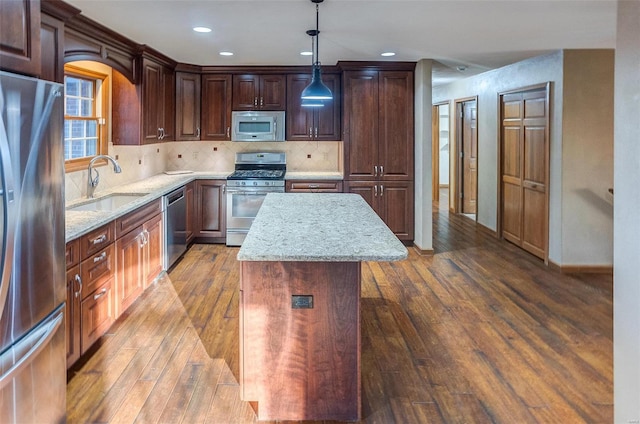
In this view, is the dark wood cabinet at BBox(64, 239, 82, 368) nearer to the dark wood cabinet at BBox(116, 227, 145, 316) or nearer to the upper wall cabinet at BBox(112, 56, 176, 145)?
the dark wood cabinet at BBox(116, 227, 145, 316)

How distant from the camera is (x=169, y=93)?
19.4 ft

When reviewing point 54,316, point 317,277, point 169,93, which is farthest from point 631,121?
point 169,93

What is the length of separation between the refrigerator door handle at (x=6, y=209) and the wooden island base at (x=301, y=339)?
971mm

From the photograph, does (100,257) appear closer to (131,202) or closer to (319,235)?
(131,202)

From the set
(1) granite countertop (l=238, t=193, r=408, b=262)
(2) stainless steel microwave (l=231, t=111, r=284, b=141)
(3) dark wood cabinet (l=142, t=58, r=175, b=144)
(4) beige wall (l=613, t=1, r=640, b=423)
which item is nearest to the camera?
(4) beige wall (l=613, t=1, r=640, b=423)

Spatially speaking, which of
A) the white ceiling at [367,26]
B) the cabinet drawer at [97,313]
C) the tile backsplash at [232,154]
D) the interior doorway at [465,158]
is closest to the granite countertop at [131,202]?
the tile backsplash at [232,154]

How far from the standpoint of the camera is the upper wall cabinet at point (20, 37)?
1.64 m

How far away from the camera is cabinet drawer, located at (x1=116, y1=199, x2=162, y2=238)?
354 cm

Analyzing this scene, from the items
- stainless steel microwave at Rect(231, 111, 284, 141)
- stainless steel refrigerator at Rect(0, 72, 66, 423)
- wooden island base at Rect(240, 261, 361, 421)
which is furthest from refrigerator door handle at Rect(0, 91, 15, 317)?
stainless steel microwave at Rect(231, 111, 284, 141)

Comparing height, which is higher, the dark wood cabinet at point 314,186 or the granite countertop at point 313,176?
the granite countertop at point 313,176

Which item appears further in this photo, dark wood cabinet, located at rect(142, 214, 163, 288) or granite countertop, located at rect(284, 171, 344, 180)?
granite countertop, located at rect(284, 171, 344, 180)

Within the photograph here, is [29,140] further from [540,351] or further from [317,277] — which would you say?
[540,351]

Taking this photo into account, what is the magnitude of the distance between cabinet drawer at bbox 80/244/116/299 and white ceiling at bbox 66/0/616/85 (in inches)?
67.7

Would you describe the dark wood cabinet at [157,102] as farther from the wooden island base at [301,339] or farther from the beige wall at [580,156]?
the beige wall at [580,156]
